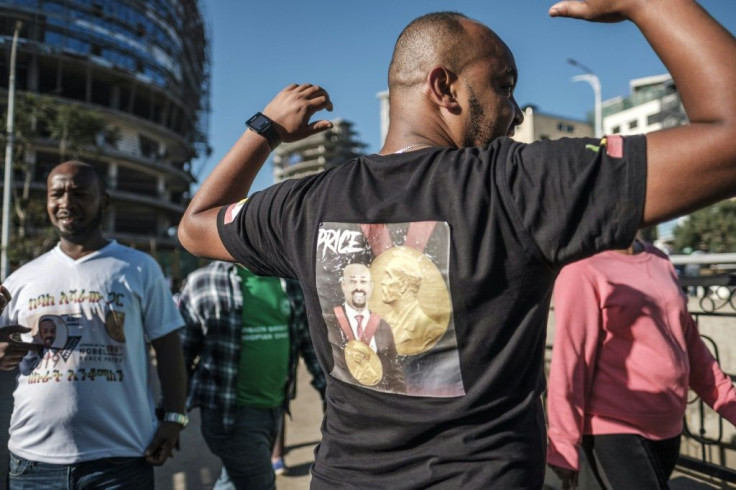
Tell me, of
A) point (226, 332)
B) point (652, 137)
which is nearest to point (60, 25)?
point (226, 332)

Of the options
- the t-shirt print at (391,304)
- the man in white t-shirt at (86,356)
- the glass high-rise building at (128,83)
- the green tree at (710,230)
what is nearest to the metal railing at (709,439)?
the t-shirt print at (391,304)

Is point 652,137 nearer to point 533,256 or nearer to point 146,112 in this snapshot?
point 533,256

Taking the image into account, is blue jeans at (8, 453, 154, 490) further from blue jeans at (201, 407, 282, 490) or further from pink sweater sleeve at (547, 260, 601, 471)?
pink sweater sleeve at (547, 260, 601, 471)

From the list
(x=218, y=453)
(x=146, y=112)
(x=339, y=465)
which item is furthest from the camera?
(x=146, y=112)

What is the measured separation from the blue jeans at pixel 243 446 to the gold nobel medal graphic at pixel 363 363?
7.68 feet

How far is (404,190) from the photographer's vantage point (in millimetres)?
1177

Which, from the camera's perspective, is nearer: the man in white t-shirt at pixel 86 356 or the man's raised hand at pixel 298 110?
the man's raised hand at pixel 298 110

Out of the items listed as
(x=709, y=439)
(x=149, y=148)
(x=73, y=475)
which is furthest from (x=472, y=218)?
(x=149, y=148)

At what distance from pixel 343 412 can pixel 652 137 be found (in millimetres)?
918

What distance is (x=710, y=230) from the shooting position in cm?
2491

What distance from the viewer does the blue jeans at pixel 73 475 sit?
2.38 meters

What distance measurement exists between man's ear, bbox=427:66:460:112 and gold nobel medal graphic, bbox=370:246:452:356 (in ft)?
1.31

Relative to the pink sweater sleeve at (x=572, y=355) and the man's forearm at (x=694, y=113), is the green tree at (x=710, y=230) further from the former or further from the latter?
the man's forearm at (x=694, y=113)

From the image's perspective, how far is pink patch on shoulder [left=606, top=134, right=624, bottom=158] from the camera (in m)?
0.99
